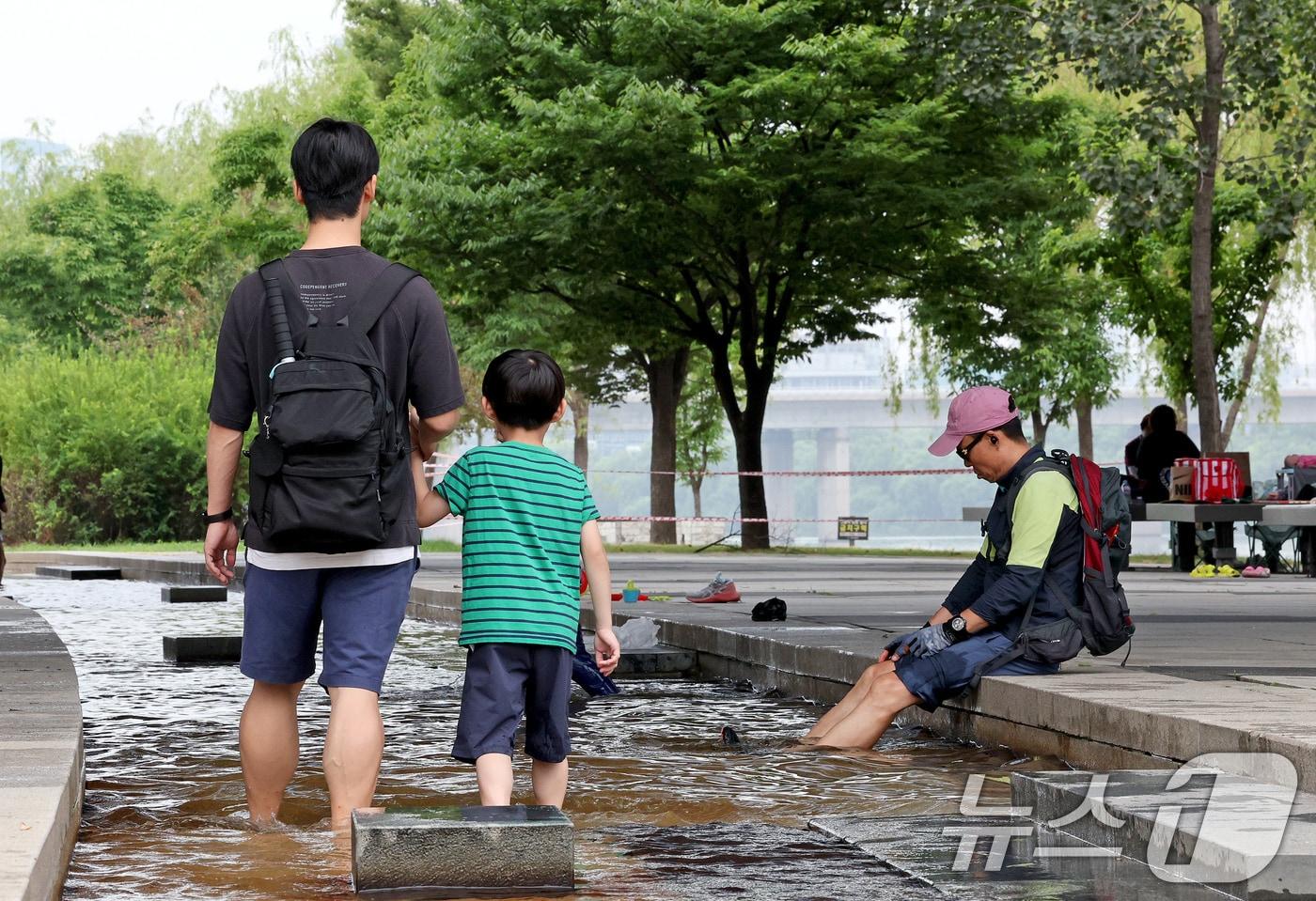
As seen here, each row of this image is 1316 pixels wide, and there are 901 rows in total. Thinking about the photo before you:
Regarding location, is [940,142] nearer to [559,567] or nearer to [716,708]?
[716,708]

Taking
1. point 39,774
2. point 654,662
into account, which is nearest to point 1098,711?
point 39,774

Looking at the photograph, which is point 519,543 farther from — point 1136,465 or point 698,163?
point 698,163

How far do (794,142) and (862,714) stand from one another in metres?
19.3

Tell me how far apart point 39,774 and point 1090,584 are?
3890 millimetres

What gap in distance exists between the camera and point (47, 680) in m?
6.67

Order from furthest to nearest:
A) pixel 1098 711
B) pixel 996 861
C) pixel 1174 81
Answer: pixel 1174 81, pixel 1098 711, pixel 996 861

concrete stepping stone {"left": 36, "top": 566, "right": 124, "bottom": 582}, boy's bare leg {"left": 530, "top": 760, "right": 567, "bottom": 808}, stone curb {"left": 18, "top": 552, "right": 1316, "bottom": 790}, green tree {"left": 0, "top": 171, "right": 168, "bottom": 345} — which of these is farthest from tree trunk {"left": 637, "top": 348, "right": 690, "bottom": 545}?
boy's bare leg {"left": 530, "top": 760, "right": 567, "bottom": 808}

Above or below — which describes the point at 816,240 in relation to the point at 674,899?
above

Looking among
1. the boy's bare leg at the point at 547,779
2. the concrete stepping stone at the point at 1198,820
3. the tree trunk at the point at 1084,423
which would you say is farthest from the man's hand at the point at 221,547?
the tree trunk at the point at 1084,423

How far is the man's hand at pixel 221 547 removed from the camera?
4.77 meters

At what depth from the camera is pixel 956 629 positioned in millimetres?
6762

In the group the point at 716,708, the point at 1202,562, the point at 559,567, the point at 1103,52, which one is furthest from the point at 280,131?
the point at 559,567

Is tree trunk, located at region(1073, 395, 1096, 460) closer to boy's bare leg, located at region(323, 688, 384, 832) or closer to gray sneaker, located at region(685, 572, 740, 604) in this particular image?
gray sneaker, located at region(685, 572, 740, 604)

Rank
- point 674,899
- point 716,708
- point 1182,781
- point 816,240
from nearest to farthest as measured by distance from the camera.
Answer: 1. point 674,899
2. point 1182,781
3. point 716,708
4. point 816,240
